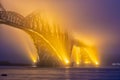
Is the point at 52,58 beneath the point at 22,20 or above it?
beneath

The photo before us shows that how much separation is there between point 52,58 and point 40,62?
5.97 meters

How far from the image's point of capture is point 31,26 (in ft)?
456

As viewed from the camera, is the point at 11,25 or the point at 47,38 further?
the point at 47,38

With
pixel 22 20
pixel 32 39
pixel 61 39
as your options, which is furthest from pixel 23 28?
pixel 61 39

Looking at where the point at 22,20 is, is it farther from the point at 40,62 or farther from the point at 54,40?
the point at 40,62

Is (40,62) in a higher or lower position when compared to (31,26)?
lower

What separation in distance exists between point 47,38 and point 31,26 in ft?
23.7

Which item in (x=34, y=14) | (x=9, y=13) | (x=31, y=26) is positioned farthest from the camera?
(x=34, y=14)

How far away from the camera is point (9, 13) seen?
129125 millimetres

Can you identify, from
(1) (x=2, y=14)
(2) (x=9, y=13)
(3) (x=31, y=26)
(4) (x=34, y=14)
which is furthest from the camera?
(4) (x=34, y=14)

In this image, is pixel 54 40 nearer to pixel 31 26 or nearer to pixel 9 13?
pixel 31 26

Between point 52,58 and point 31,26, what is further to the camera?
point 52,58

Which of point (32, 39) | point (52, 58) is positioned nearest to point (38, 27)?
point (32, 39)

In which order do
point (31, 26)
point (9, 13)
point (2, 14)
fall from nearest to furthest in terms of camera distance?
1. point (2, 14)
2. point (9, 13)
3. point (31, 26)
